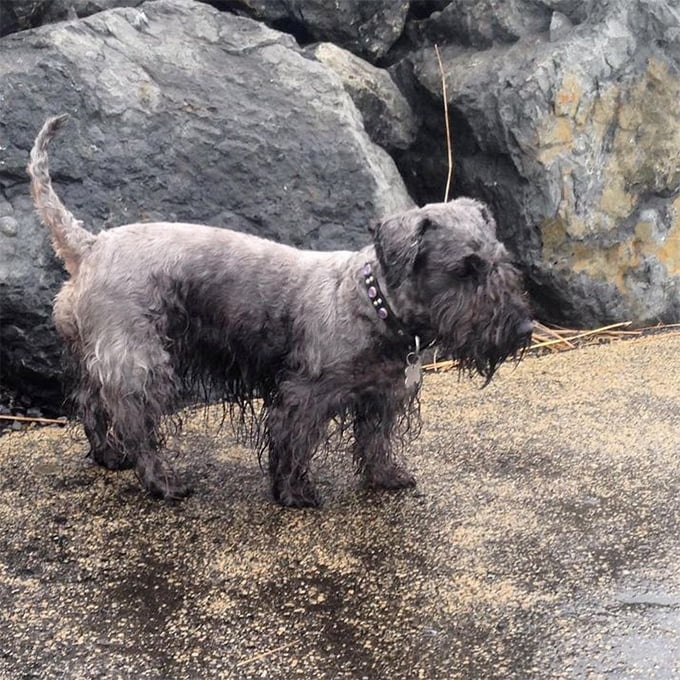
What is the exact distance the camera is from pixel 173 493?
13.1 ft

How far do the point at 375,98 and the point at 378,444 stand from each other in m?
3.06

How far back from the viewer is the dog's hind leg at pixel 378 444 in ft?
13.1

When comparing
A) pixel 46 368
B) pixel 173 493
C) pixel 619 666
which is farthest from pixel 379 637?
pixel 46 368

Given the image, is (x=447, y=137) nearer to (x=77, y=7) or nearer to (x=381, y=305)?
(x=77, y=7)

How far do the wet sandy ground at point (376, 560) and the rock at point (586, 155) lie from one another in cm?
148

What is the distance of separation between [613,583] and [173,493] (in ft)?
5.93

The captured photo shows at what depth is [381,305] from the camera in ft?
12.4

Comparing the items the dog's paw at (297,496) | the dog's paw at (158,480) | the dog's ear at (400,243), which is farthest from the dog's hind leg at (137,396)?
the dog's ear at (400,243)

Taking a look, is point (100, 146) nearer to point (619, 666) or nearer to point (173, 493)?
point (173, 493)

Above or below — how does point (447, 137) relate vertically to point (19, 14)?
below

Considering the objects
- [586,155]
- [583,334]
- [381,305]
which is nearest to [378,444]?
[381,305]

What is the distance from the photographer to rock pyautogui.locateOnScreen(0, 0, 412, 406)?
4852mm

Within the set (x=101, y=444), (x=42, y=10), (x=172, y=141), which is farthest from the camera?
(x=42, y=10)

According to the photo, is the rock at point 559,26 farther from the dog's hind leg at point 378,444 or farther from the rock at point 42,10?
the dog's hind leg at point 378,444
